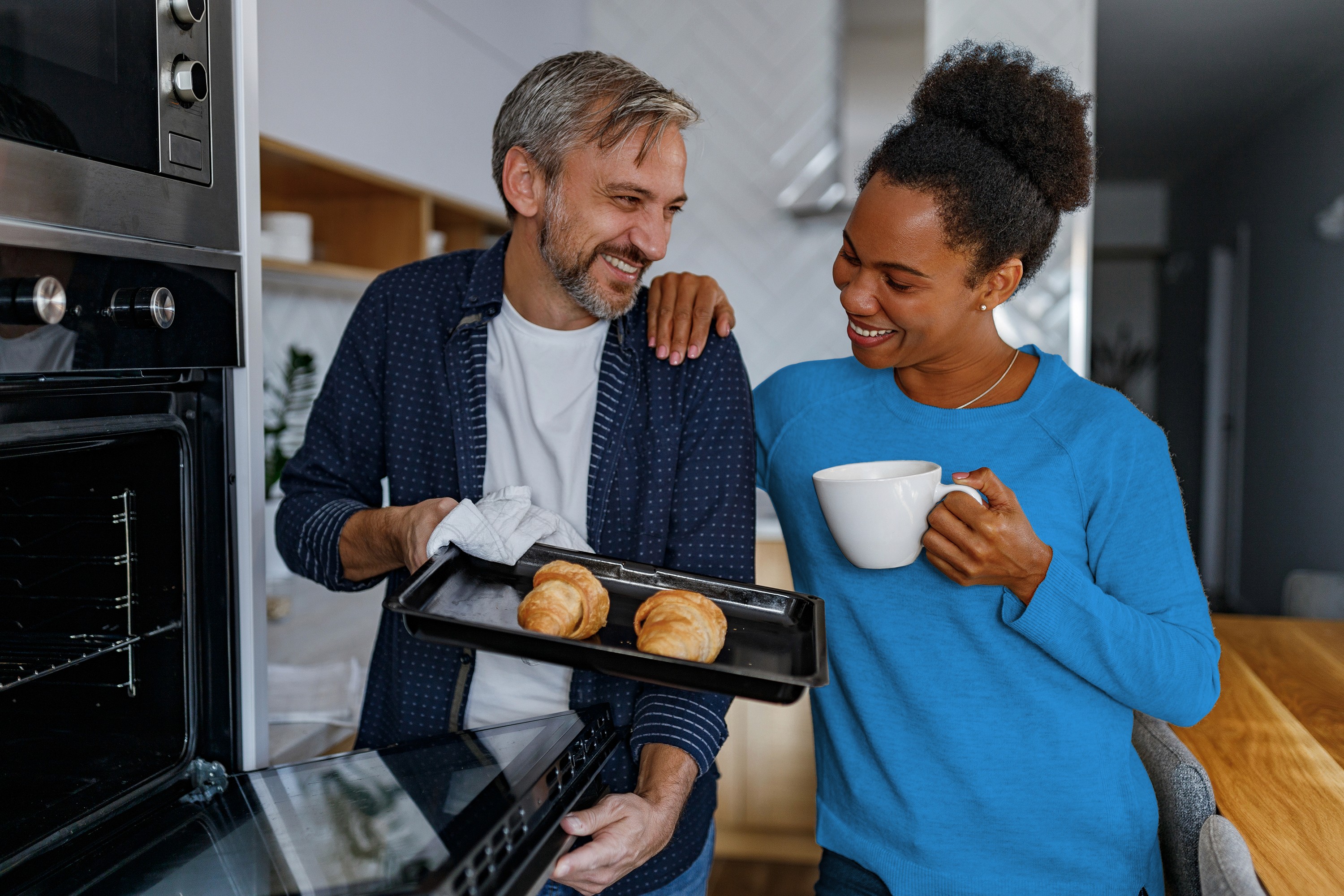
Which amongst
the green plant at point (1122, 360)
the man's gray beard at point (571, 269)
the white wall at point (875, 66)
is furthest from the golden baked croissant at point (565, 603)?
the green plant at point (1122, 360)

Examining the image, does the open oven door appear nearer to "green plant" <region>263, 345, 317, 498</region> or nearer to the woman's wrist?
the woman's wrist

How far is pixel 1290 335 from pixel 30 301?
5.25m

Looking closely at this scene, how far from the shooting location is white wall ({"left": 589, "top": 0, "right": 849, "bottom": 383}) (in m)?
3.07

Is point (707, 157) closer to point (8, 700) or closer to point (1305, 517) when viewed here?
point (8, 700)

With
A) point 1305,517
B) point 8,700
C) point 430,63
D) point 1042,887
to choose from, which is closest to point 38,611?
point 8,700

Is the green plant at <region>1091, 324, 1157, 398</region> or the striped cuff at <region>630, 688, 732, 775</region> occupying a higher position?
the green plant at <region>1091, 324, 1157, 398</region>

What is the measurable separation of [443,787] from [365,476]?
548 mm

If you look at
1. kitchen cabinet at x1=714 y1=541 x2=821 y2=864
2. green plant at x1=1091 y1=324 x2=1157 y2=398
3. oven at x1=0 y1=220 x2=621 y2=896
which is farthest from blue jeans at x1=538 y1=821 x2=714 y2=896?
green plant at x1=1091 y1=324 x2=1157 y2=398

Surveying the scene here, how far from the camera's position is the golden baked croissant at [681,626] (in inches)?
31.3

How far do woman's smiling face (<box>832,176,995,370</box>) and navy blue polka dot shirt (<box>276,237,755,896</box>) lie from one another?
0.61ft

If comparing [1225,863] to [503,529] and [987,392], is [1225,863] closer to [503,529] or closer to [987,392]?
[987,392]

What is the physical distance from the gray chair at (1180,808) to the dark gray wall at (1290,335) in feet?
10.1

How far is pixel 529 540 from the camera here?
97 centimetres

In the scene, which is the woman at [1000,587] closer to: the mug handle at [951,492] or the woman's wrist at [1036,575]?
the woman's wrist at [1036,575]
